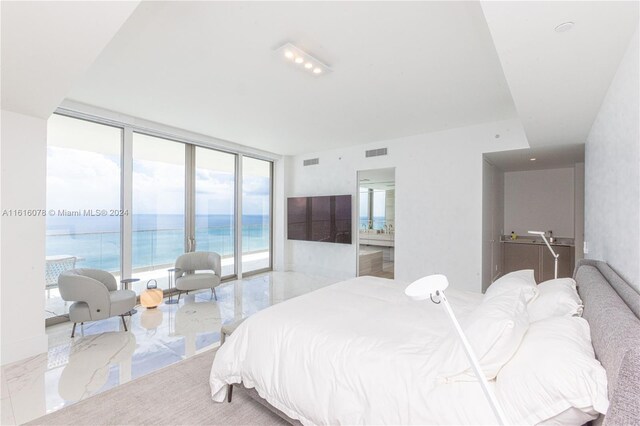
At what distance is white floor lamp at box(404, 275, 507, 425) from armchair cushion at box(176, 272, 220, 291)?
429cm

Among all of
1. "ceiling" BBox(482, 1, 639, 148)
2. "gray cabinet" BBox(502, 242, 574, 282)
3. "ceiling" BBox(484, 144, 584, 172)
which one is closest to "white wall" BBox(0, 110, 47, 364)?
"ceiling" BBox(482, 1, 639, 148)

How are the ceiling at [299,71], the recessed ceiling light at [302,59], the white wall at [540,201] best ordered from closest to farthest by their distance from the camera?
the ceiling at [299,71] < the recessed ceiling light at [302,59] < the white wall at [540,201]

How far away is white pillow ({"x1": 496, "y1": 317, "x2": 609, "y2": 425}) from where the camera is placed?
1.10m

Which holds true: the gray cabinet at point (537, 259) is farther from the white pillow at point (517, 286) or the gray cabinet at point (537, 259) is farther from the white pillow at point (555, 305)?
the white pillow at point (555, 305)

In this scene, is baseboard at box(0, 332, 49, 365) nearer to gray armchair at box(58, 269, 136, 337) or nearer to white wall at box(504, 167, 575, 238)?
gray armchair at box(58, 269, 136, 337)

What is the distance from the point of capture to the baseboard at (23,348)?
2.74 meters

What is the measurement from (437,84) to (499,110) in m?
1.39

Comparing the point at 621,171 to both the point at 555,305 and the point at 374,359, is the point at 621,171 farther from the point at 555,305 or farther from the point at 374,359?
the point at 374,359

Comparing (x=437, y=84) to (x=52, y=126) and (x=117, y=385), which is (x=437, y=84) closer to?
(x=117, y=385)

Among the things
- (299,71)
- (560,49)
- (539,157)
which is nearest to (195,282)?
(299,71)

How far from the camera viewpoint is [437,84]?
3.14m

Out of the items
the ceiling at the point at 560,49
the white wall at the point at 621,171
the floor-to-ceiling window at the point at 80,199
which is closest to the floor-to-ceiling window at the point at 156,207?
the floor-to-ceiling window at the point at 80,199

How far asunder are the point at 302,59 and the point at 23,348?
386cm

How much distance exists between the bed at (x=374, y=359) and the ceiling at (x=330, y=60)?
4.37 feet
